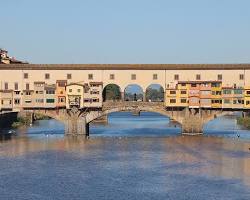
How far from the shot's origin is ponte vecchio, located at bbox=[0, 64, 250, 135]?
7594 cm

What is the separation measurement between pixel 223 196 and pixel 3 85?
48.2 metres

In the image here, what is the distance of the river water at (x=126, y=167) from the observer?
38.9 meters

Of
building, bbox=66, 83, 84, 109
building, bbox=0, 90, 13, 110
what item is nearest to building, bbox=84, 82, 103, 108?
building, bbox=66, 83, 84, 109

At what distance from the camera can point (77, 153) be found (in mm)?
57625

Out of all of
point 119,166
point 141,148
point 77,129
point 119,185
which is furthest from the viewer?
point 77,129

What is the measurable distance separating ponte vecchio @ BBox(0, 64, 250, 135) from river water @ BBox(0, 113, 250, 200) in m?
4.57

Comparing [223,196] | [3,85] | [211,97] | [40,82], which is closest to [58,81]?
[40,82]

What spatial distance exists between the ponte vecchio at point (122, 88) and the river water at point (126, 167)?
457 cm

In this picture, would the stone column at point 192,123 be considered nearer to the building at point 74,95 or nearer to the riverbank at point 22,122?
the building at point 74,95

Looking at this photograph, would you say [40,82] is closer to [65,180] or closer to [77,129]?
[77,129]

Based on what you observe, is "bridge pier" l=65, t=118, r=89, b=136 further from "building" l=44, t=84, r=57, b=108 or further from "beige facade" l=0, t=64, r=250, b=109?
"building" l=44, t=84, r=57, b=108

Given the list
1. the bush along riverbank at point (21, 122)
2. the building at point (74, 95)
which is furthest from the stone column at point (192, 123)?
the bush along riverbank at point (21, 122)

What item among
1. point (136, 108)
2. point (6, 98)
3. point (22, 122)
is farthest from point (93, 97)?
point (22, 122)

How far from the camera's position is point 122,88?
7975 cm
